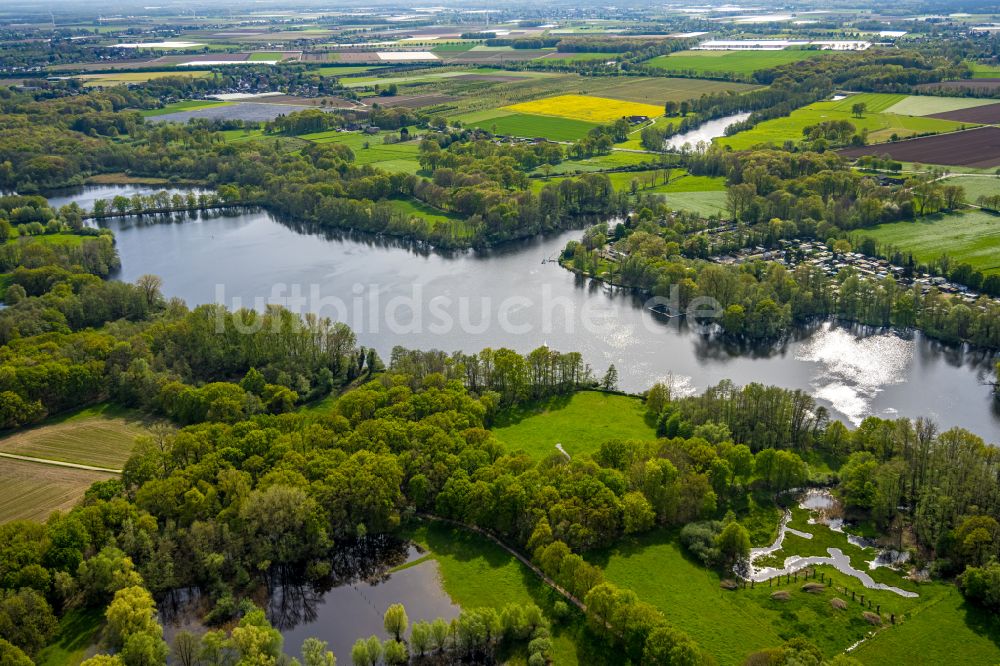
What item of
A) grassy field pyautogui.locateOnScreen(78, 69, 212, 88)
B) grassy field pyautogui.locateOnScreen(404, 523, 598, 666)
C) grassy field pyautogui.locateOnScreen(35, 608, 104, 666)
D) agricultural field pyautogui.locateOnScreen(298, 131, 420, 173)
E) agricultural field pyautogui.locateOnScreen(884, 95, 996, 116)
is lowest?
grassy field pyautogui.locateOnScreen(35, 608, 104, 666)

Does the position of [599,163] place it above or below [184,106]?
below

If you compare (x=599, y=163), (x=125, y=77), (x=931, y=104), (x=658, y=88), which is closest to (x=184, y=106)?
(x=125, y=77)

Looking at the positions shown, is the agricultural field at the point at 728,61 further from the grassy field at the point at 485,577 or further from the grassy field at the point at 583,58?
the grassy field at the point at 485,577

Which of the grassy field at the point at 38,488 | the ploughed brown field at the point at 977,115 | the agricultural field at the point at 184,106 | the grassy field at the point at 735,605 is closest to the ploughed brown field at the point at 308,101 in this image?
the agricultural field at the point at 184,106

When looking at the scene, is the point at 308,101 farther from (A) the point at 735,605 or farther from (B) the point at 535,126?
(A) the point at 735,605

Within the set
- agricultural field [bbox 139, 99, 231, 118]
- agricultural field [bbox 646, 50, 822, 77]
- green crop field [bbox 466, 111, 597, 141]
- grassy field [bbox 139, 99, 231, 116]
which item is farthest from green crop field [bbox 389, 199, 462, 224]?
agricultural field [bbox 646, 50, 822, 77]

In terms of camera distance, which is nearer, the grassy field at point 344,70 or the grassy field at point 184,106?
the grassy field at point 184,106

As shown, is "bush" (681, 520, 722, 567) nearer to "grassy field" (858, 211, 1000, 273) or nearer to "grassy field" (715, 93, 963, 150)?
"grassy field" (858, 211, 1000, 273)
